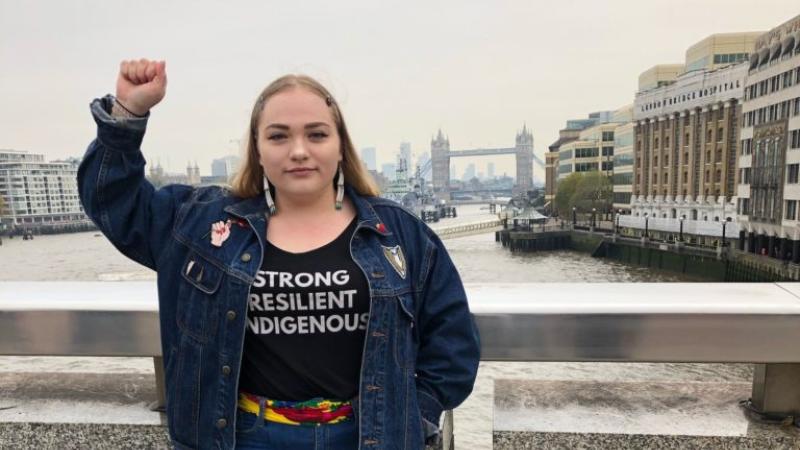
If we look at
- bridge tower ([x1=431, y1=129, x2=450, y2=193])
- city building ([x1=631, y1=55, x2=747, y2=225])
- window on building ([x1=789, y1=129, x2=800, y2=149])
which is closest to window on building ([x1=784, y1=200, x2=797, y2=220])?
window on building ([x1=789, y1=129, x2=800, y2=149])

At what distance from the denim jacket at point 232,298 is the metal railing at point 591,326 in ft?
0.74

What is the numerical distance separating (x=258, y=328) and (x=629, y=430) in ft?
3.24

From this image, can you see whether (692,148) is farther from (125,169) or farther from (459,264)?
(125,169)

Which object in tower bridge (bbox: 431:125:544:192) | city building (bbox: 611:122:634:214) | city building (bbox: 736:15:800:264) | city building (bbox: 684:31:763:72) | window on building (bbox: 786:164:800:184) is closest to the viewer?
window on building (bbox: 786:164:800:184)

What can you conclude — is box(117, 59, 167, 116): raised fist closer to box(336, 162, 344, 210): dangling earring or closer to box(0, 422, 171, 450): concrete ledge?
box(336, 162, 344, 210): dangling earring

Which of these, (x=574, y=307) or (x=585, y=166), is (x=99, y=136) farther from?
(x=585, y=166)

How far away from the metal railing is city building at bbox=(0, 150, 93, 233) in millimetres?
38026

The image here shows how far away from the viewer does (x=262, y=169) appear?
1.18 m

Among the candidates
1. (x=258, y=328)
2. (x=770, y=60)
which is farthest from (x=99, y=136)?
(x=770, y=60)

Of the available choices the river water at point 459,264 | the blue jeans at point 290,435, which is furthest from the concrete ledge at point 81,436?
the river water at point 459,264

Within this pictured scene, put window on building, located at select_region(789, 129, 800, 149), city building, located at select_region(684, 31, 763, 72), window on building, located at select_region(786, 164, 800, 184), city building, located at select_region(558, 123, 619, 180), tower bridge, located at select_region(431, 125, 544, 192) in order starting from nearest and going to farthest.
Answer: window on building, located at select_region(786, 164, 800, 184) → window on building, located at select_region(789, 129, 800, 149) → city building, located at select_region(684, 31, 763, 72) → city building, located at select_region(558, 123, 619, 180) → tower bridge, located at select_region(431, 125, 544, 192)

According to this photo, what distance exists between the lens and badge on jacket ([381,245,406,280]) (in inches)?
42.2

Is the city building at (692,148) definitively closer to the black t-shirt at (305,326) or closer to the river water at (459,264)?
the river water at (459,264)

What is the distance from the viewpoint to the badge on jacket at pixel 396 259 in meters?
1.07
